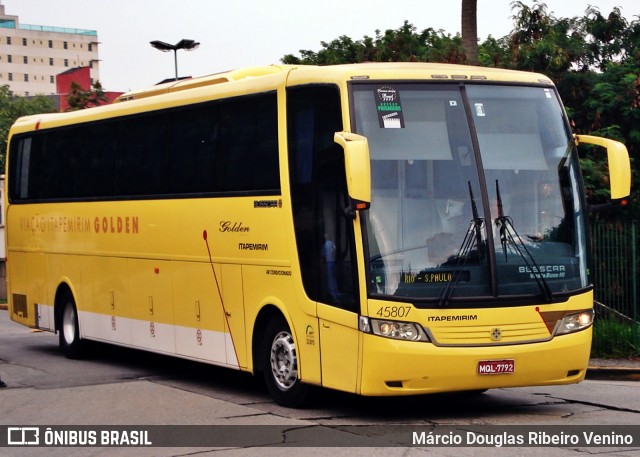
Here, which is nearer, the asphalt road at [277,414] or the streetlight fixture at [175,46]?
the asphalt road at [277,414]

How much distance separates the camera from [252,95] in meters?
13.4

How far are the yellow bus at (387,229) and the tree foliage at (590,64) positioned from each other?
10.6m

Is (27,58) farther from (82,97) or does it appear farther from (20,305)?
(20,305)

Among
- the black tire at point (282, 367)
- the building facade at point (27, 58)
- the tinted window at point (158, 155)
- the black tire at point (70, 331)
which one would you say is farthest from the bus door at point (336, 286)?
the building facade at point (27, 58)

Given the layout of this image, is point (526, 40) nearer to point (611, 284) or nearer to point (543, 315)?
point (611, 284)

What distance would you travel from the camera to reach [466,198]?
1141 centimetres

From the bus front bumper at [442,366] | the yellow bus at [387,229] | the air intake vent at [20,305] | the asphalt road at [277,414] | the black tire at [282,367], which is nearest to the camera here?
the asphalt road at [277,414]

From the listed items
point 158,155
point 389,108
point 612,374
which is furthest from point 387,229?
point 612,374

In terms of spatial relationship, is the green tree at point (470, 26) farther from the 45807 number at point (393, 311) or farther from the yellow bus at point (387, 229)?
the 45807 number at point (393, 311)

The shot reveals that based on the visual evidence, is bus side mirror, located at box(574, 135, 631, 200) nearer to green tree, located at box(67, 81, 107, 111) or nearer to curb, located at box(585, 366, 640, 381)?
curb, located at box(585, 366, 640, 381)

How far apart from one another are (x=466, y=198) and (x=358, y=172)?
4.29ft

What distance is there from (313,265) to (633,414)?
134 inches

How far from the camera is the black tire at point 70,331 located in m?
18.3

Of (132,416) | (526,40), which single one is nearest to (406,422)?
(132,416)
